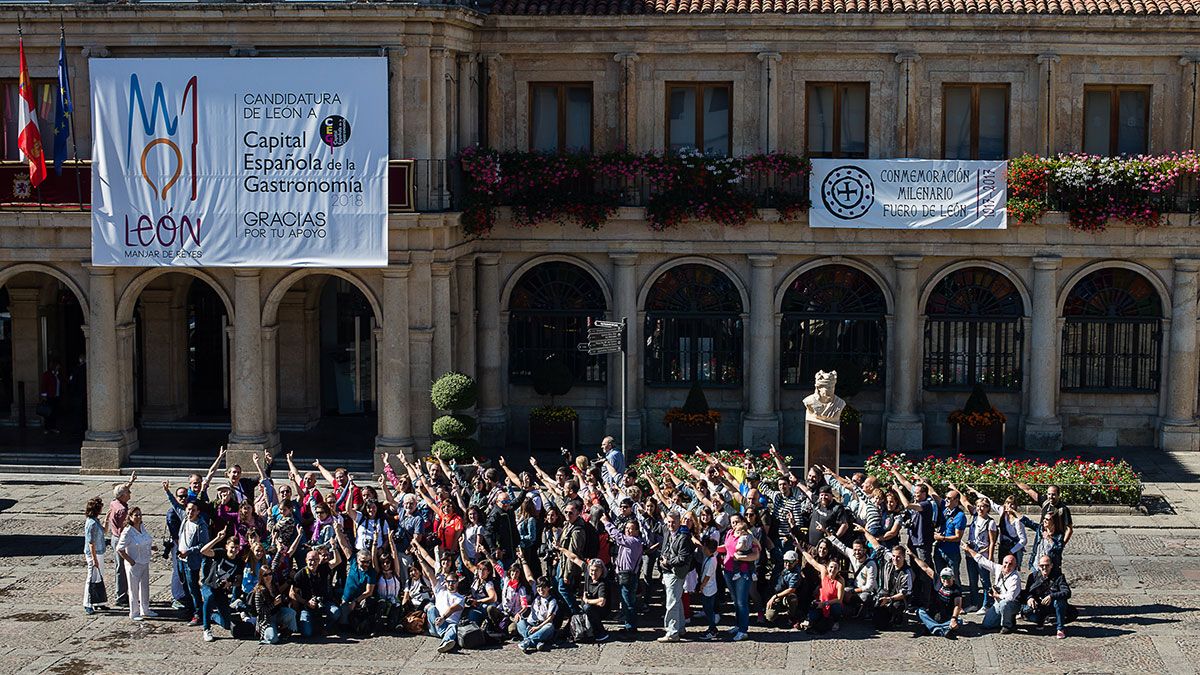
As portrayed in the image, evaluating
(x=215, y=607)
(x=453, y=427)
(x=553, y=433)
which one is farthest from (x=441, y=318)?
(x=215, y=607)

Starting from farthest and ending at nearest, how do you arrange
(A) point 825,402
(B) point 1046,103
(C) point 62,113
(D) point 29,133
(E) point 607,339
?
1. (B) point 1046,103
2. (D) point 29,133
3. (C) point 62,113
4. (E) point 607,339
5. (A) point 825,402

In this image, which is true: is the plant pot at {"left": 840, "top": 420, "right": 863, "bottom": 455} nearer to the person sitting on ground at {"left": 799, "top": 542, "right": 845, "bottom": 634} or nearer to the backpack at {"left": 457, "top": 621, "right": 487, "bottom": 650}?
the person sitting on ground at {"left": 799, "top": 542, "right": 845, "bottom": 634}

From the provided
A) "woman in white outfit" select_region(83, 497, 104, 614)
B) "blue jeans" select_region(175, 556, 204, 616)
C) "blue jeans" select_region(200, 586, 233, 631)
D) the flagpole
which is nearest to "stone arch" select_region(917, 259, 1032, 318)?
the flagpole

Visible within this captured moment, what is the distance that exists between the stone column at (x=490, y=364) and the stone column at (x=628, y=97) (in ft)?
12.0

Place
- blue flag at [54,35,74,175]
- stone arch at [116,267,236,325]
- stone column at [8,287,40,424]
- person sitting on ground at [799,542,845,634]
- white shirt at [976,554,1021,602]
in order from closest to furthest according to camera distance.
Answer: white shirt at [976,554,1021,602], person sitting on ground at [799,542,845,634], blue flag at [54,35,74,175], stone arch at [116,267,236,325], stone column at [8,287,40,424]

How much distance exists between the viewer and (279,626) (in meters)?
26.6

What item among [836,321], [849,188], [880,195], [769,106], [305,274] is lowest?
[836,321]

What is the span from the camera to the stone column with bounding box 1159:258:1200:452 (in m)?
38.5

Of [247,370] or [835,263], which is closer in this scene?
[247,370]

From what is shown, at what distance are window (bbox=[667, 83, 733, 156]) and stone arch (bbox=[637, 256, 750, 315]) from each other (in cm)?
215

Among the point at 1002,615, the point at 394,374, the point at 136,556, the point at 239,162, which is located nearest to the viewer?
the point at 1002,615

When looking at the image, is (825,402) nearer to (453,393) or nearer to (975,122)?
(453,393)

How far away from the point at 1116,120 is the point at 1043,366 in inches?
197

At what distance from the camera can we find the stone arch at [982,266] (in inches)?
1532
